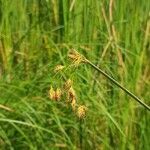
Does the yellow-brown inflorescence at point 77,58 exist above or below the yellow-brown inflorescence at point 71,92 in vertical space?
above

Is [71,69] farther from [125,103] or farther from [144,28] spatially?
[144,28]

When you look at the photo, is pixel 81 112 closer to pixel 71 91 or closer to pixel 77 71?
pixel 71 91

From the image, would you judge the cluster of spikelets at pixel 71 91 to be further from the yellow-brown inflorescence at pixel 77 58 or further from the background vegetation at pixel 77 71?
the background vegetation at pixel 77 71

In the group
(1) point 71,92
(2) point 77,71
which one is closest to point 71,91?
(1) point 71,92

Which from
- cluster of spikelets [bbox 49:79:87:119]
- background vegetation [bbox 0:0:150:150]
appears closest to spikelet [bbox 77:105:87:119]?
cluster of spikelets [bbox 49:79:87:119]

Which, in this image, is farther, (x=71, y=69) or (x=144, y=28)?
(x=144, y=28)

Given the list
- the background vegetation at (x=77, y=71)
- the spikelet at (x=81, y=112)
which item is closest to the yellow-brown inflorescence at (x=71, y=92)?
the spikelet at (x=81, y=112)

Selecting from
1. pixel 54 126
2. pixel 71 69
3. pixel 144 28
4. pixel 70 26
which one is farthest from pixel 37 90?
pixel 71 69

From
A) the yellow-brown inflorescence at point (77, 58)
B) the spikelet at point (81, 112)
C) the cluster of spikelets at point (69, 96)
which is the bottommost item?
the spikelet at point (81, 112)
